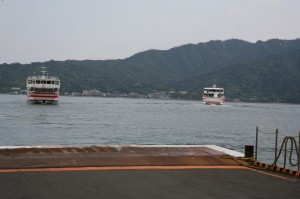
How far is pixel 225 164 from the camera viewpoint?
43.3 ft

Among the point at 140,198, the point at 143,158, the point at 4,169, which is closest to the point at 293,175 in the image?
the point at 143,158

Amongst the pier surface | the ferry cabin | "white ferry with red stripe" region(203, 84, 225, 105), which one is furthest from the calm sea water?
"white ferry with red stripe" region(203, 84, 225, 105)

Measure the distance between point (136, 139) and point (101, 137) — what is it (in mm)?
3558

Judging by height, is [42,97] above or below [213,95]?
below

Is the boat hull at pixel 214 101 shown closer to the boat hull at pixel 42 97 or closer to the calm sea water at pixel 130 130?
the boat hull at pixel 42 97

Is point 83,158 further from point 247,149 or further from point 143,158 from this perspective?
point 247,149

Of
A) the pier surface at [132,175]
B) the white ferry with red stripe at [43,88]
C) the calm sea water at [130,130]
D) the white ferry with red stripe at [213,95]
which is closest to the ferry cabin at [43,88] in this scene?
the white ferry with red stripe at [43,88]

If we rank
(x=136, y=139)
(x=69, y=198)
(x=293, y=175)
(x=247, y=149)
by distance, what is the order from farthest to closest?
1. (x=136, y=139)
2. (x=247, y=149)
3. (x=293, y=175)
4. (x=69, y=198)

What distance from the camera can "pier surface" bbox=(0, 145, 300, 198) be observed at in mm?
9258

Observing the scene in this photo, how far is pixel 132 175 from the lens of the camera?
11141mm

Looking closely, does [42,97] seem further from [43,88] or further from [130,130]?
[130,130]

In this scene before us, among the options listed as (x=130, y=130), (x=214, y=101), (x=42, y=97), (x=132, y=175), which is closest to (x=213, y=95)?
(x=214, y=101)

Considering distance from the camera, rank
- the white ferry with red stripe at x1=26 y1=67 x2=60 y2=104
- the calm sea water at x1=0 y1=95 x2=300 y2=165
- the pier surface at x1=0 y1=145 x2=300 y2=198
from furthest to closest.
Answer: the white ferry with red stripe at x1=26 y1=67 x2=60 y2=104
the calm sea water at x1=0 y1=95 x2=300 y2=165
the pier surface at x1=0 y1=145 x2=300 y2=198

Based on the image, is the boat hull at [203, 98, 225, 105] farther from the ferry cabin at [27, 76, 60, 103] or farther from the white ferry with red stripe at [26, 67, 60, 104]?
the ferry cabin at [27, 76, 60, 103]
